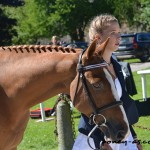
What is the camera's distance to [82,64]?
3.42m

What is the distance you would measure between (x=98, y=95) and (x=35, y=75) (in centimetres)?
63

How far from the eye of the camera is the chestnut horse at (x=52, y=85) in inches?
131

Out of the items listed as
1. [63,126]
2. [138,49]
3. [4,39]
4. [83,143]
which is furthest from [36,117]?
[4,39]

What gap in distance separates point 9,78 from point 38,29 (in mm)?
37265

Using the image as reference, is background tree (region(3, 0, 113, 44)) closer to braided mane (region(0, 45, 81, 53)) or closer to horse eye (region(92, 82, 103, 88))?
braided mane (region(0, 45, 81, 53))

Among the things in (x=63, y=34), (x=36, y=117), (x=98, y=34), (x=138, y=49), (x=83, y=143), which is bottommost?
(x=63, y=34)

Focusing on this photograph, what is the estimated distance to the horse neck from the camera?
3555mm

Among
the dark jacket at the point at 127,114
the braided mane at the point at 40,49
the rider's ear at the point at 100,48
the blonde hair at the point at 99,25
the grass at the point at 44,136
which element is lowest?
the grass at the point at 44,136

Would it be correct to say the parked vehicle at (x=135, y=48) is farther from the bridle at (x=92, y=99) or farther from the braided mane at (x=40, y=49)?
the bridle at (x=92, y=99)

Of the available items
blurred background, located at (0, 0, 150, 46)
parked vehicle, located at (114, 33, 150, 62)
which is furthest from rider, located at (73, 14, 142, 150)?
blurred background, located at (0, 0, 150, 46)

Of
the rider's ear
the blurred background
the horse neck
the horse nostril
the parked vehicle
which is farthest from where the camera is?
the blurred background

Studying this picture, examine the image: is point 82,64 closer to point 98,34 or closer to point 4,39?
point 98,34

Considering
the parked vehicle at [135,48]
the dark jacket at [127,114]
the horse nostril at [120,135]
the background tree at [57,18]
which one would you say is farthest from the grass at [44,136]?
the background tree at [57,18]

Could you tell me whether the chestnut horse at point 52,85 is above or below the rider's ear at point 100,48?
below
